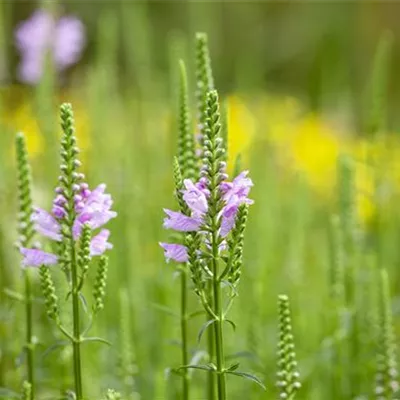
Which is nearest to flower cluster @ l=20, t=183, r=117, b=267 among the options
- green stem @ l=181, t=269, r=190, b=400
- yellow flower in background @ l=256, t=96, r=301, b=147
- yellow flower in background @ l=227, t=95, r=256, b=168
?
green stem @ l=181, t=269, r=190, b=400

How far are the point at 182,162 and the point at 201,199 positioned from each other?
19.3 inches

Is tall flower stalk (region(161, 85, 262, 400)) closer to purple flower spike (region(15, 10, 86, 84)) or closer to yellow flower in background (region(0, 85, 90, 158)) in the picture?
purple flower spike (region(15, 10, 86, 84))

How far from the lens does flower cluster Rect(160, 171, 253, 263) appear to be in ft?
5.86

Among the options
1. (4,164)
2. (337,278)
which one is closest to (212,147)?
(337,278)

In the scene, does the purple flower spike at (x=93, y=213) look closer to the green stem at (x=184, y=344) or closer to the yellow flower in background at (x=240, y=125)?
the green stem at (x=184, y=344)

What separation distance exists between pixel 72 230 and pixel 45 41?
7.81 feet

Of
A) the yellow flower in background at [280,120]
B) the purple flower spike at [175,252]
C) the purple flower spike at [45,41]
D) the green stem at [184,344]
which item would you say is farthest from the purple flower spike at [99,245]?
the yellow flower in background at [280,120]

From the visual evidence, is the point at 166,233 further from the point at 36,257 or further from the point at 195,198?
the point at 195,198

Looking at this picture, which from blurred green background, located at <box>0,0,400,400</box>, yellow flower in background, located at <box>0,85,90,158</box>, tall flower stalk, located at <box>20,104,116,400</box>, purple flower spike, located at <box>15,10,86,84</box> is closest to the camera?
tall flower stalk, located at <box>20,104,116,400</box>

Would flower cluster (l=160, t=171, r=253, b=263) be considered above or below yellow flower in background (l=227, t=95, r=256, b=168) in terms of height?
below

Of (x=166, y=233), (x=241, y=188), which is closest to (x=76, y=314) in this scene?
(x=241, y=188)

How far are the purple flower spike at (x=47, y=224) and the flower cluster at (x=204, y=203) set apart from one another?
1.03ft

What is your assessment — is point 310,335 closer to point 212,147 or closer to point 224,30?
point 212,147

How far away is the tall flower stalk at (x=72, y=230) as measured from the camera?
190cm
